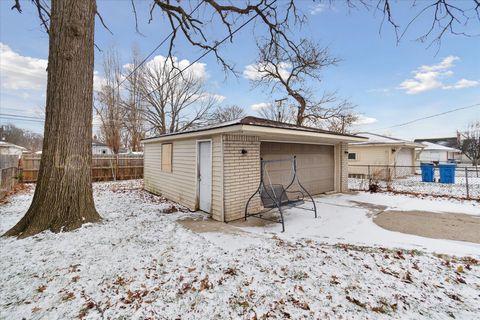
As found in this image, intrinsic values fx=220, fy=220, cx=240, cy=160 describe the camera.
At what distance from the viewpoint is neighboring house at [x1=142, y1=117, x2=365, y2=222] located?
5082 millimetres

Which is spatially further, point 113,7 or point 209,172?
point 113,7

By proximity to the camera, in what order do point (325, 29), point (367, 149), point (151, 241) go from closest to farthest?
point (151, 241), point (325, 29), point (367, 149)

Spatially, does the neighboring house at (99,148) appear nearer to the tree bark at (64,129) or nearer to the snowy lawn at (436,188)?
the tree bark at (64,129)

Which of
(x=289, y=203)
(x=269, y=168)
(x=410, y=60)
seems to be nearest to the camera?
(x=289, y=203)

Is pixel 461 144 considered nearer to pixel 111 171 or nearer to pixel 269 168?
pixel 269 168

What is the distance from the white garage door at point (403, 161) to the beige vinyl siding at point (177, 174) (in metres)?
13.9

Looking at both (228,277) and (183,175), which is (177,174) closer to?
(183,175)

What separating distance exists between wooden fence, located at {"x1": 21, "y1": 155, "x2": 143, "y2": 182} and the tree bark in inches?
365

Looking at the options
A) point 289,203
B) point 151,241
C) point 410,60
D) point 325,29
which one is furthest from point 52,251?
point 410,60

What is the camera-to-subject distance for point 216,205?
17.2 feet

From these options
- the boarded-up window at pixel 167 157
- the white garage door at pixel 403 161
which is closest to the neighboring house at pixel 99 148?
the boarded-up window at pixel 167 157

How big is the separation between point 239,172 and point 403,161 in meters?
15.7

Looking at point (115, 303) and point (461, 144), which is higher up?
point (461, 144)

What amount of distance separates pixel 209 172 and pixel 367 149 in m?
13.1
